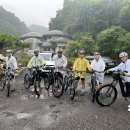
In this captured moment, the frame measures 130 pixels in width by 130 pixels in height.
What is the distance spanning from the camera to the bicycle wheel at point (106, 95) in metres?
8.44

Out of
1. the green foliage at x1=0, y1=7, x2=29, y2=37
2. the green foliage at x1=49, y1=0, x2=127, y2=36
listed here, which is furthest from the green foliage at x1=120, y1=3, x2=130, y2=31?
the green foliage at x1=0, y1=7, x2=29, y2=37

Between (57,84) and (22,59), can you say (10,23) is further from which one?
(57,84)

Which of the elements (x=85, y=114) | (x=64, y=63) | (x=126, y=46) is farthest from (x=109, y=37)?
(x=85, y=114)

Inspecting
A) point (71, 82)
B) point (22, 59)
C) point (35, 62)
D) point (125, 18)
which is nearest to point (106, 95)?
point (71, 82)

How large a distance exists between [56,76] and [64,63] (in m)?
0.97

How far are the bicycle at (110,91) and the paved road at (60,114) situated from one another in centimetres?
23

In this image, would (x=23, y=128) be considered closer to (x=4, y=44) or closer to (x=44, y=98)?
(x=44, y=98)

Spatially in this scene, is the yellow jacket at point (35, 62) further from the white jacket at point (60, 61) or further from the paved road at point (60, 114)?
the paved road at point (60, 114)

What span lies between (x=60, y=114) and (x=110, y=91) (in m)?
1.95

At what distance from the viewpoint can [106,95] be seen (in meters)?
8.59

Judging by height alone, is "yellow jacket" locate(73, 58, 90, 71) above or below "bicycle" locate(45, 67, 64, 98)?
above

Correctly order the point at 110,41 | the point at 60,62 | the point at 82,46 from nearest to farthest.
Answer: the point at 60,62 → the point at 110,41 → the point at 82,46

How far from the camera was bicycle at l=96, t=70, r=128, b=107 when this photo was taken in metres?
8.37

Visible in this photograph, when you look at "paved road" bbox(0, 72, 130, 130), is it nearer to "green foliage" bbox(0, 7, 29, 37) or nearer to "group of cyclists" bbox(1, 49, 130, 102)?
"group of cyclists" bbox(1, 49, 130, 102)
